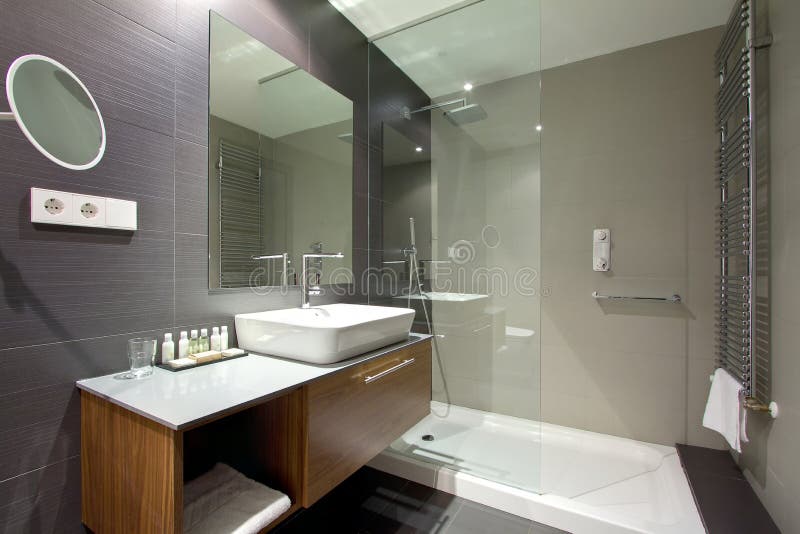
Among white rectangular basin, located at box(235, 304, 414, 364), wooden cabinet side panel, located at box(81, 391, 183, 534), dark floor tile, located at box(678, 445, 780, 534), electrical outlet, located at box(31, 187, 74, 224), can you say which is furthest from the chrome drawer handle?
dark floor tile, located at box(678, 445, 780, 534)

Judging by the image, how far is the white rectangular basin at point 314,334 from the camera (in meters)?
1.28

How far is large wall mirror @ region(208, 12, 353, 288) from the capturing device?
1.48 meters

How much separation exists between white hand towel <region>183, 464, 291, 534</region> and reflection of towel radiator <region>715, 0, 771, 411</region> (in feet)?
6.46

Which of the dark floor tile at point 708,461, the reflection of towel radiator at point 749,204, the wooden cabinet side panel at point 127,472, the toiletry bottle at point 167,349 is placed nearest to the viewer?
the wooden cabinet side panel at point 127,472

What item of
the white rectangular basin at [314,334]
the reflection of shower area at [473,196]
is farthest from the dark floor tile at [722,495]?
the white rectangular basin at [314,334]

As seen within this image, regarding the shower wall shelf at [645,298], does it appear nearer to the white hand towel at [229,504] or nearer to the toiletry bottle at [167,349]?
the white hand towel at [229,504]

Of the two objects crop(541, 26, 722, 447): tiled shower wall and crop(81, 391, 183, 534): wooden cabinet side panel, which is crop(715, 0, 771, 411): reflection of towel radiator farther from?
crop(81, 391, 183, 534): wooden cabinet side panel

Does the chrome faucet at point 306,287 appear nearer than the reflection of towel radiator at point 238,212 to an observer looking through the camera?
No

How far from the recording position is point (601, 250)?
2443mm

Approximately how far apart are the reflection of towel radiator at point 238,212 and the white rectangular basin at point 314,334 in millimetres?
203

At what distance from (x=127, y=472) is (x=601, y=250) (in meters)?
2.60

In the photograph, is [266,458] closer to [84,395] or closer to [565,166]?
[84,395]

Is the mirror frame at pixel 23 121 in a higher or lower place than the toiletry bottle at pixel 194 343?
higher

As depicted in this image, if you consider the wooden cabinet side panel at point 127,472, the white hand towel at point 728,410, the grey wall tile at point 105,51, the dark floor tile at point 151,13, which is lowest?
the white hand towel at point 728,410
